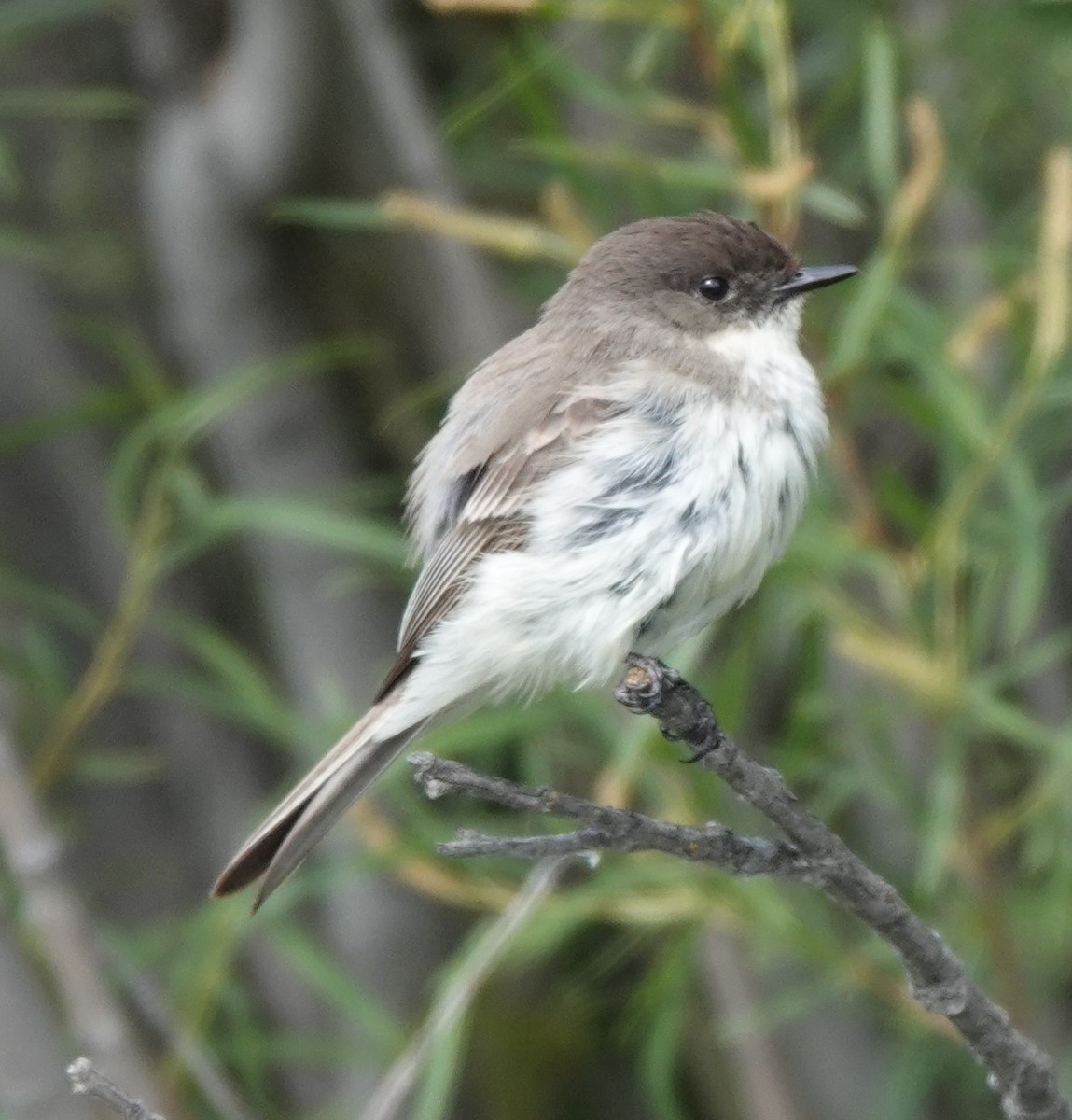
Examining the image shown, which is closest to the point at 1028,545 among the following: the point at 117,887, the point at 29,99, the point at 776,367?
the point at 776,367

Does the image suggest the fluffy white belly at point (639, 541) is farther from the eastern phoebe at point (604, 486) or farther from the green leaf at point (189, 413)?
the green leaf at point (189, 413)

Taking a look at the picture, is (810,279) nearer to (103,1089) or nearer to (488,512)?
(488,512)

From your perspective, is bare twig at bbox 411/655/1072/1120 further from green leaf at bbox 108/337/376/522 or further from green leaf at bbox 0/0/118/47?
green leaf at bbox 0/0/118/47

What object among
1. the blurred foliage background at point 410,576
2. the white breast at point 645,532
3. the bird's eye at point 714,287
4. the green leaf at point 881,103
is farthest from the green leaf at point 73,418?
the green leaf at point 881,103

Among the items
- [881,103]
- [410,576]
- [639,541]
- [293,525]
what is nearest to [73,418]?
[293,525]

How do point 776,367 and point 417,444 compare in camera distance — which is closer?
point 776,367

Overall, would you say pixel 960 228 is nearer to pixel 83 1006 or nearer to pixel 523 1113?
pixel 523 1113

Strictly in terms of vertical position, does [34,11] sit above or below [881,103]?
above
